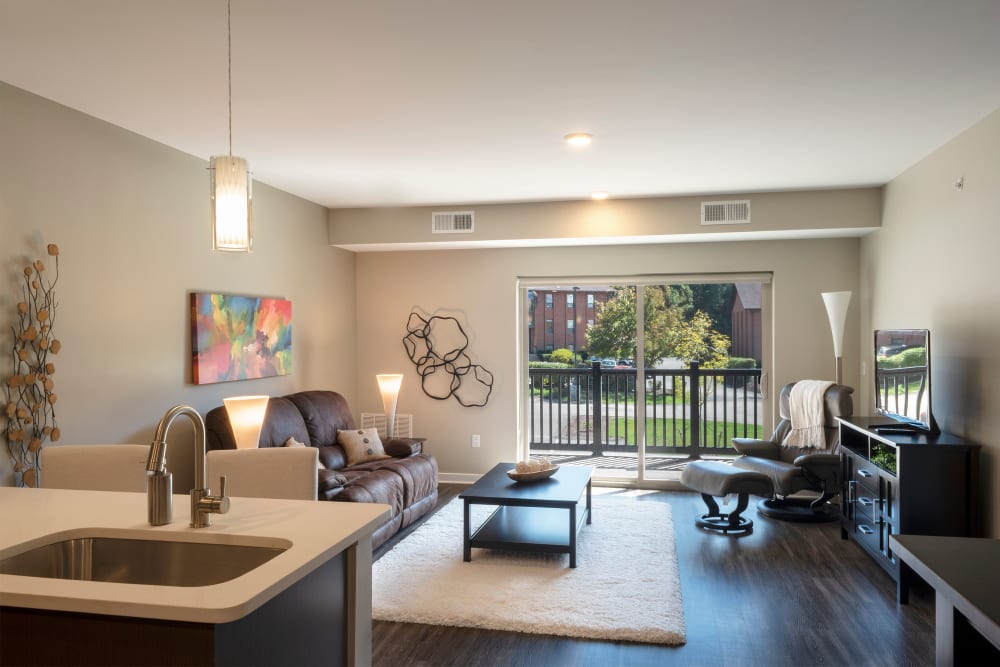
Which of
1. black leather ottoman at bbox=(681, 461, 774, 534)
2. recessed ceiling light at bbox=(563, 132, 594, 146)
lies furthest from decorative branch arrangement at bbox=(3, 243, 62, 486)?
black leather ottoman at bbox=(681, 461, 774, 534)

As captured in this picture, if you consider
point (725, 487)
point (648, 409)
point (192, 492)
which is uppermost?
point (192, 492)

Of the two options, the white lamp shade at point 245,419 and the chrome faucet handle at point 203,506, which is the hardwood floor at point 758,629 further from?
the chrome faucet handle at point 203,506

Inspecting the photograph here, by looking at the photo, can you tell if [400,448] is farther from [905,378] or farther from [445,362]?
[905,378]

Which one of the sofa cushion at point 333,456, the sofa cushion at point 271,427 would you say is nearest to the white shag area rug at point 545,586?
the sofa cushion at point 333,456

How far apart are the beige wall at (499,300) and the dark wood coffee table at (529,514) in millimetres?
1746

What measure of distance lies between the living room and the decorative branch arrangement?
67 millimetres

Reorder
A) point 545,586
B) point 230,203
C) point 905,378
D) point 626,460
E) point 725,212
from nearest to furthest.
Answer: point 230,203
point 545,586
point 905,378
point 725,212
point 626,460

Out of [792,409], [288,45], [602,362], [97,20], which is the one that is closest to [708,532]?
[792,409]

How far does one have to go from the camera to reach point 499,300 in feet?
21.9

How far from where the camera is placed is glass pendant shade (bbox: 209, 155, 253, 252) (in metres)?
2.28

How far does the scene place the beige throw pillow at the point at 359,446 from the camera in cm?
538

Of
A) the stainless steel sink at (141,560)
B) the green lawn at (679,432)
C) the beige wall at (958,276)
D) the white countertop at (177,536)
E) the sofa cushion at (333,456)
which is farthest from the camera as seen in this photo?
the green lawn at (679,432)

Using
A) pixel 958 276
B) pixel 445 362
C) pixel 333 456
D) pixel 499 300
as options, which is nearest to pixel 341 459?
pixel 333 456

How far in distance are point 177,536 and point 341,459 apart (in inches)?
141
